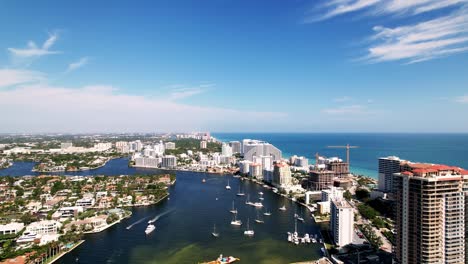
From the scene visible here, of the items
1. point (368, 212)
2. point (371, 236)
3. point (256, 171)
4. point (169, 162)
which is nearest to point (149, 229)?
point (371, 236)

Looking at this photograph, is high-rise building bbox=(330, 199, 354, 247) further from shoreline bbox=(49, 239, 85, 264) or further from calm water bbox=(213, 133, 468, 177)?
calm water bbox=(213, 133, 468, 177)

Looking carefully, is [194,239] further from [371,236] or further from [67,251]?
[371,236]

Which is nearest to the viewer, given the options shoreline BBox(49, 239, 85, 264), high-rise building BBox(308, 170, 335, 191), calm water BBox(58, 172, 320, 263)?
shoreline BBox(49, 239, 85, 264)

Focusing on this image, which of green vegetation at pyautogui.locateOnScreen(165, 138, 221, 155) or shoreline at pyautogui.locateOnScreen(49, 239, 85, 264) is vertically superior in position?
green vegetation at pyautogui.locateOnScreen(165, 138, 221, 155)

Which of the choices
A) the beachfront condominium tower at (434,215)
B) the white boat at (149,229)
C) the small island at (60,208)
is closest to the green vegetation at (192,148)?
the small island at (60,208)

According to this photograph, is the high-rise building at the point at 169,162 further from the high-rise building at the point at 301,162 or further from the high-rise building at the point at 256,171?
the high-rise building at the point at 301,162

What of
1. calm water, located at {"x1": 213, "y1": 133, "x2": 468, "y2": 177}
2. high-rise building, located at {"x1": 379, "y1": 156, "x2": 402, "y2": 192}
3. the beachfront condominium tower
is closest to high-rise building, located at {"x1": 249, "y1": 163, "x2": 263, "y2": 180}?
calm water, located at {"x1": 213, "y1": 133, "x2": 468, "y2": 177}

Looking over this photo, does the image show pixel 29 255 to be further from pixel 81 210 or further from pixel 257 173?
pixel 257 173
